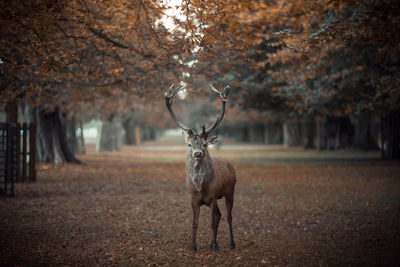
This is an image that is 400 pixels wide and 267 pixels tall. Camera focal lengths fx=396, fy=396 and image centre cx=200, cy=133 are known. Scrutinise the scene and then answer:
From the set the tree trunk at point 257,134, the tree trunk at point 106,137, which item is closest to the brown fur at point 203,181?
the tree trunk at point 106,137

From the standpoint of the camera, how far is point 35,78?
36.1ft

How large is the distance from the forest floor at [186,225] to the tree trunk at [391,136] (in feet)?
32.6

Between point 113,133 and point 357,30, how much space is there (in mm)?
33830

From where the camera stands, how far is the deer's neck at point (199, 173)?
6.12 metres

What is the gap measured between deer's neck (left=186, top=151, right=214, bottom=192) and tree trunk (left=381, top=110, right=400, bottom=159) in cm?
2020

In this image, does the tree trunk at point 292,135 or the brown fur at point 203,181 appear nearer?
the brown fur at point 203,181

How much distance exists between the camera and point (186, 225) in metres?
8.27

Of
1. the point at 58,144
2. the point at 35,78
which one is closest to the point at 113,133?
the point at 58,144

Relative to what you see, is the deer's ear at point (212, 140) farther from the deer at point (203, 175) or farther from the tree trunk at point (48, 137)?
the tree trunk at point (48, 137)

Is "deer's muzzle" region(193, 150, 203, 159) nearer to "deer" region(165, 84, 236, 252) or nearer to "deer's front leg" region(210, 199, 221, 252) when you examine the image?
"deer" region(165, 84, 236, 252)

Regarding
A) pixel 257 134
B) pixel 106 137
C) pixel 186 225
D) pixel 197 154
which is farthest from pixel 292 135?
pixel 197 154

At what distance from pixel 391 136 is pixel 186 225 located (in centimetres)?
1946

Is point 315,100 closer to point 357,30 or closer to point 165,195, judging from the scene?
point 165,195

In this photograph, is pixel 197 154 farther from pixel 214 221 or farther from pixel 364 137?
pixel 364 137
